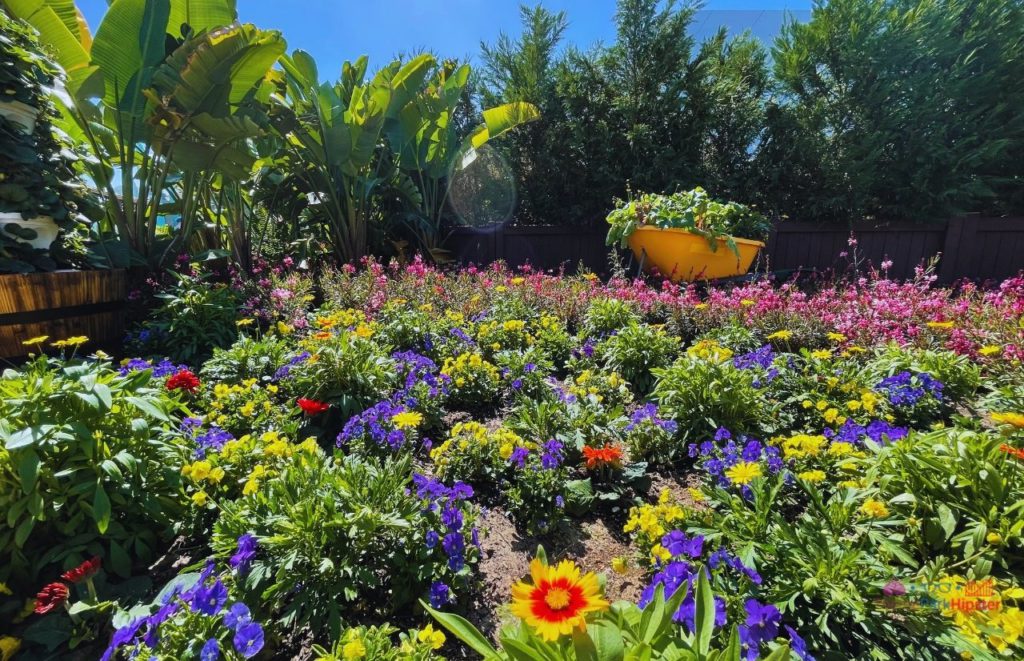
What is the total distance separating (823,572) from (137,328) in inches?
190

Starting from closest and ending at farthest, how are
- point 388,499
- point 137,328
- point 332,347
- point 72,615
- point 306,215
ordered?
point 72,615 → point 388,499 → point 332,347 → point 137,328 → point 306,215

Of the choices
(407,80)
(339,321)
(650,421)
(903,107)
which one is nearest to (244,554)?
(650,421)

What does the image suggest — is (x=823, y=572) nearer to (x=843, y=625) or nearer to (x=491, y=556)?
(x=843, y=625)

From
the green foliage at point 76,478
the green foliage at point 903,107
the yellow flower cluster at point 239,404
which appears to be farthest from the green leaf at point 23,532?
the green foliage at point 903,107

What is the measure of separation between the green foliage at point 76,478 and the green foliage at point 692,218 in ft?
16.5

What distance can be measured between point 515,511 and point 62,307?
3.78 m

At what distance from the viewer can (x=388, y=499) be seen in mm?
1560

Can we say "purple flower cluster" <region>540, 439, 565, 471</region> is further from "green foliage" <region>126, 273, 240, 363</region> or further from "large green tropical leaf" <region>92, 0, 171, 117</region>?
"large green tropical leaf" <region>92, 0, 171, 117</region>

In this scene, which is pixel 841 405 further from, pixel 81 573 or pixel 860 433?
pixel 81 573

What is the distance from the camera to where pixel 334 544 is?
145cm

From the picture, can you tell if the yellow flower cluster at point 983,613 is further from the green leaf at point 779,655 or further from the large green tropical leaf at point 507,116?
the large green tropical leaf at point 507,116

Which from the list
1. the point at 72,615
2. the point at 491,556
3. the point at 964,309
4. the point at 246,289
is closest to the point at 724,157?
the point at 964,309

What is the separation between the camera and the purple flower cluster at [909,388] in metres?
2.25

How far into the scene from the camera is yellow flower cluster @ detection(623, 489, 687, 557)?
Answer: 5.03ft
